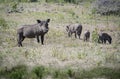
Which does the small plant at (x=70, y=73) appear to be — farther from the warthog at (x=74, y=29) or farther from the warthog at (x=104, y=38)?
the warthog at (x=74, y=29)

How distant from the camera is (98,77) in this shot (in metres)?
9.32

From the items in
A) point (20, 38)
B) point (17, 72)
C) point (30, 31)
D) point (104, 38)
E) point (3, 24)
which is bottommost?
point (104, 38)

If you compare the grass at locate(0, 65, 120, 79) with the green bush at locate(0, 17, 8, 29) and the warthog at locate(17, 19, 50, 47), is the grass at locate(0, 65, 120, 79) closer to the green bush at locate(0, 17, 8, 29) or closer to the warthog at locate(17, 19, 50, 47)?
the warthog at locate(17, 19, 50, 47)

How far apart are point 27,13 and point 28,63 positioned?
8.76 m

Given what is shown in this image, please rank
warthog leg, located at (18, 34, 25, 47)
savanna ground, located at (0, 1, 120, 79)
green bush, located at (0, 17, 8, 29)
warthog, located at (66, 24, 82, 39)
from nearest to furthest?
savanna ground, located at (0, 1, 120, 79), warthog leg, located at (18, 34, 25, 47), green bush, located at (0, 17, 8, 29), warthog, located at (66, 24, 82, 39)

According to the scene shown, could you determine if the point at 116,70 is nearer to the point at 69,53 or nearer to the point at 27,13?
the point at 69,53

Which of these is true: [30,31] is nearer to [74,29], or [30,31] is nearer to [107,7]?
[74,29]

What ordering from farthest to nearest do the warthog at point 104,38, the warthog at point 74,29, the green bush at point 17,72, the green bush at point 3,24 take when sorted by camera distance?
the warthog at point 74,29 < the green bush at point 3,24 < the warthog at point 104,38 < the green bush at point 17,72

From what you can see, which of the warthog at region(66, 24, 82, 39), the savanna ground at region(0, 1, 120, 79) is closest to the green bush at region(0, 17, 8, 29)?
the savanna ground at region(0, 1, 120, 79)

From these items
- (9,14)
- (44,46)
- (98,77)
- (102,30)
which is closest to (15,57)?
(44,46)

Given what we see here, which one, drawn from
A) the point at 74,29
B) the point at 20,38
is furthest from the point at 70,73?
the point at 74,29

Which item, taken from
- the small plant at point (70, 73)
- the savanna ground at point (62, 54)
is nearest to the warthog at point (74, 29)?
the savanna ground at point (62, 54)

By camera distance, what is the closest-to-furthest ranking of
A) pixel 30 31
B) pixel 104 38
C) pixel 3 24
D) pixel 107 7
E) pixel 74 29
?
pixel 30 31 → pixel 104 38 → pixel 3 24 → pixel 74 29 → pixel 107 7

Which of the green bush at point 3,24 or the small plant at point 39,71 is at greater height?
the green bush at point 3,24
